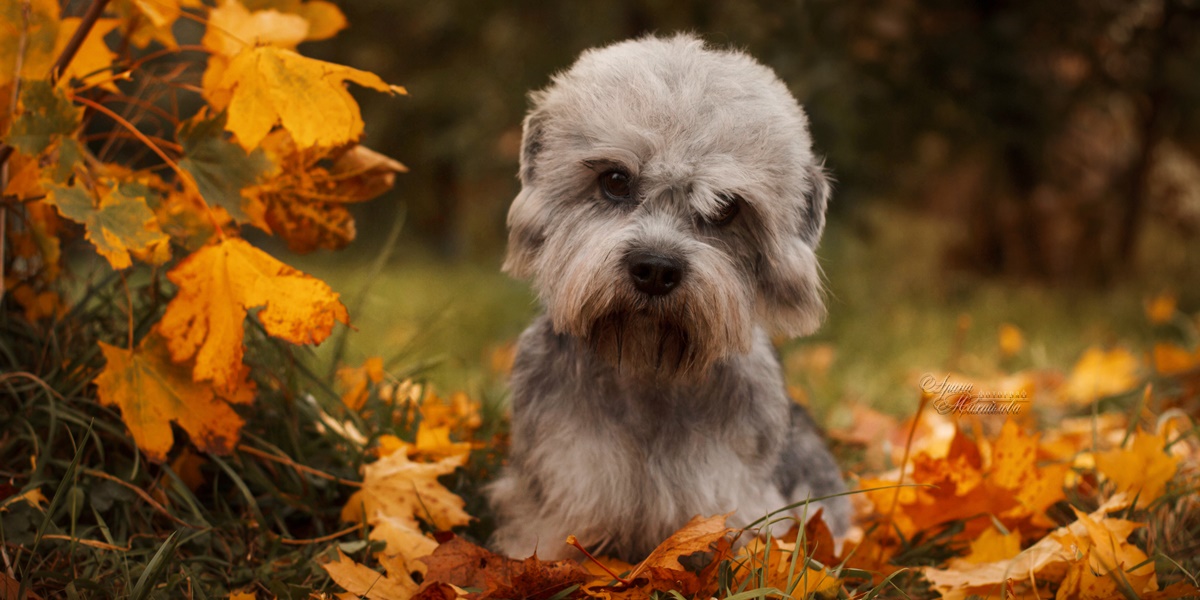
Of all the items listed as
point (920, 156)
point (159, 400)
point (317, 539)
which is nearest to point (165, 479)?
point (159, 400)

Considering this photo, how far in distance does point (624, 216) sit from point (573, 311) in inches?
11.2

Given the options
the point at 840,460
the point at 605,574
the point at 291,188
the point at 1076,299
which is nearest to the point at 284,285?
the point at 291,188

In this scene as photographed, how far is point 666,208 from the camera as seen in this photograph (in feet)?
7.57

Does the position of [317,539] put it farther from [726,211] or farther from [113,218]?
[726,211]

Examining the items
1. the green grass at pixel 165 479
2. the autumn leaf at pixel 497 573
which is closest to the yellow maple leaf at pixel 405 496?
the green grass at pixel 165 479

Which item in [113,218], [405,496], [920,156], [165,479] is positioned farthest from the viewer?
[920,156]

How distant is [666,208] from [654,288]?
232 millimetres

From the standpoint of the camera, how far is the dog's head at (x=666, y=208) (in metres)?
2.24

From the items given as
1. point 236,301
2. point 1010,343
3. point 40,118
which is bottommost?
point 1010,343

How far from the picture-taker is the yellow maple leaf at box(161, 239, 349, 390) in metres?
2.17

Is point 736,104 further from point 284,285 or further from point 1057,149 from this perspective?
point 1057,149

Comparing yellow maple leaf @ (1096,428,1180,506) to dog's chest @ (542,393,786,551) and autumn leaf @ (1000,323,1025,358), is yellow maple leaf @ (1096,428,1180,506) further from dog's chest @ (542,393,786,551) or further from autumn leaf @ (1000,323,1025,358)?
autumn leaf @ (1000,323,1025,358)

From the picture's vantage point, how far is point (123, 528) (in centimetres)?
242

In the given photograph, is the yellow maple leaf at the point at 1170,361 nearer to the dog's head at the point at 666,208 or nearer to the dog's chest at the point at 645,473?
the dog's head at the point at 666,208
